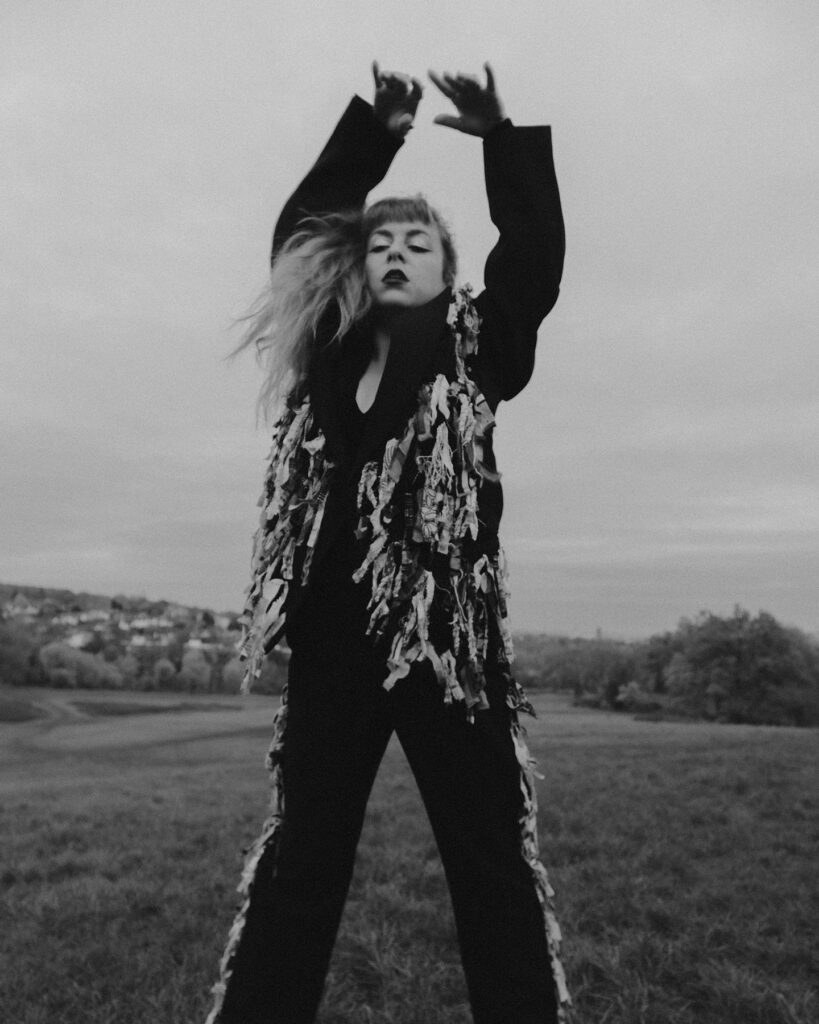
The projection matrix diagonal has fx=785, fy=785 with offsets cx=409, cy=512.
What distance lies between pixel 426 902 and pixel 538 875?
1590 mm

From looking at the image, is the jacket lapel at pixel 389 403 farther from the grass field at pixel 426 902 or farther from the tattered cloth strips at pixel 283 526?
the grass field at pixel 426 902

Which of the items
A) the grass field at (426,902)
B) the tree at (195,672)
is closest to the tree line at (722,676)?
the tree at (195,672)

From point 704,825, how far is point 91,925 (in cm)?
343

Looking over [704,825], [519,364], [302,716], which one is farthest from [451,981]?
[704,825]

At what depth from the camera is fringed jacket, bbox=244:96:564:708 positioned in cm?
179

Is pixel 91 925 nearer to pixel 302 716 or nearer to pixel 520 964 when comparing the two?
pixel 302 716

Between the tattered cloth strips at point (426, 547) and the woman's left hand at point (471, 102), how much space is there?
0.45 meters

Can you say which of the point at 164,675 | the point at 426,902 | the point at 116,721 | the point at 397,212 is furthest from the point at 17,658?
the point at 397,212

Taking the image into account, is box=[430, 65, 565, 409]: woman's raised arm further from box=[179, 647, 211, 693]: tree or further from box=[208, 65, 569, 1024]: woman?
box=[179, 647, 211, 693]: tree

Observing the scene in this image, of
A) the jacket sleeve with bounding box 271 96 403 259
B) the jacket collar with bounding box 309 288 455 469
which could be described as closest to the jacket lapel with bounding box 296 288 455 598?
the jacket collar with bounding box 309 288 455 469

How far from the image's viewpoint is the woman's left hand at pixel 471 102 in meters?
1.96

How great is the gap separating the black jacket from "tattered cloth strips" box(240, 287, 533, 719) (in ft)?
0.12

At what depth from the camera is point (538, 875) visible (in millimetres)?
1770

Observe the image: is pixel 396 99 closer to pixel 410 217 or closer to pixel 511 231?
pixel 410 217
